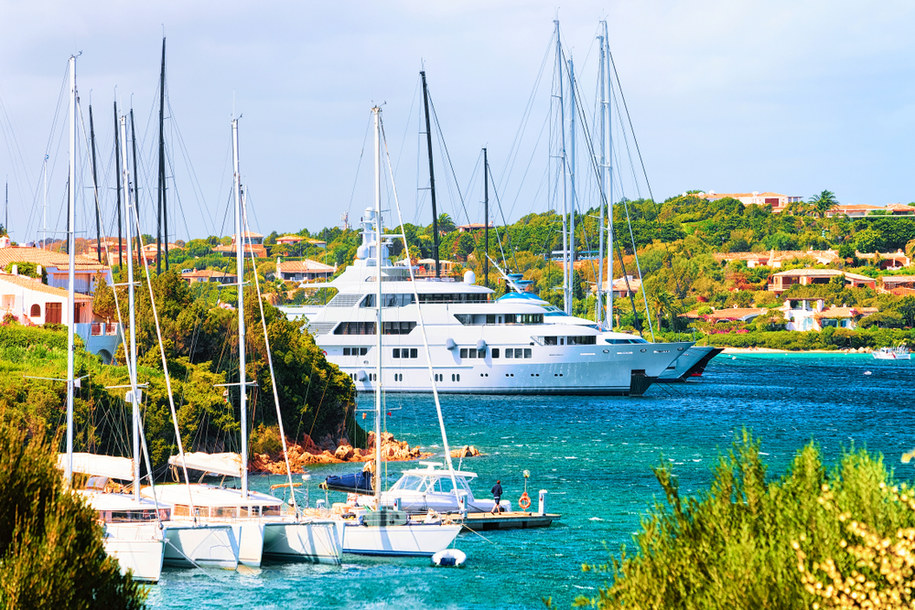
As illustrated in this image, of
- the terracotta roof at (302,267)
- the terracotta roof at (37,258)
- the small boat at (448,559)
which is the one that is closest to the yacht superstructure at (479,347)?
the terracotta roof at (37,258)

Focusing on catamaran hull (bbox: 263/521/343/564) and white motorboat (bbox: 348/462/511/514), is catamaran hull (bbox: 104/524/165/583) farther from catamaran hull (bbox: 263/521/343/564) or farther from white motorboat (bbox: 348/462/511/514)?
white motorboat (bbox: 348/462/511/514)

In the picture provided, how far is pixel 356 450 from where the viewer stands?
119ft

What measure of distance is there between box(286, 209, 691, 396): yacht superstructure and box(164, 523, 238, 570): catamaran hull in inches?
1413

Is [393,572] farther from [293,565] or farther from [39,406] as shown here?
[39,406]

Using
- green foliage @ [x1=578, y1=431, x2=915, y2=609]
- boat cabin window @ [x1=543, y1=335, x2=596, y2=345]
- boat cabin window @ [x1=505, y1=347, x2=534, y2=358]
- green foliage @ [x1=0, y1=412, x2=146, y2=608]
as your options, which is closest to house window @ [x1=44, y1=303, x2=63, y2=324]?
green foliage @ [x1=0, y1=412, x2=146, y2=608]

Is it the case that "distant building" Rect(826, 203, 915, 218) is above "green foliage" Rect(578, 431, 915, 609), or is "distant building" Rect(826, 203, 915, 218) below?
above

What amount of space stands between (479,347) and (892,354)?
68.1 m

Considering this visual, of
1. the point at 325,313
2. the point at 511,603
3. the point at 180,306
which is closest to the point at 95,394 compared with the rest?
the point at 180,306

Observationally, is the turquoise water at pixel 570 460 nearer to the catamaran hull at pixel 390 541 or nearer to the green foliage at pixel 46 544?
the catamaran hull at pixel 390 541

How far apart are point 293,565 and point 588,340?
37744 mm

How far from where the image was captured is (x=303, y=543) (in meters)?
21.7

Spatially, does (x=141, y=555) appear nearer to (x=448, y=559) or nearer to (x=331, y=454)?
(x=448, y=559)

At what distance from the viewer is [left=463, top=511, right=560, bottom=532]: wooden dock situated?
2481 centimetres

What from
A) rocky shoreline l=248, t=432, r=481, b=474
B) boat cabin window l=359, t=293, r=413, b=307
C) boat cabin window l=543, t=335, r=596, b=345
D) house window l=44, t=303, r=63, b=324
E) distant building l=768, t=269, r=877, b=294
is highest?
distant building l=768, t=269, r=877, b=294
